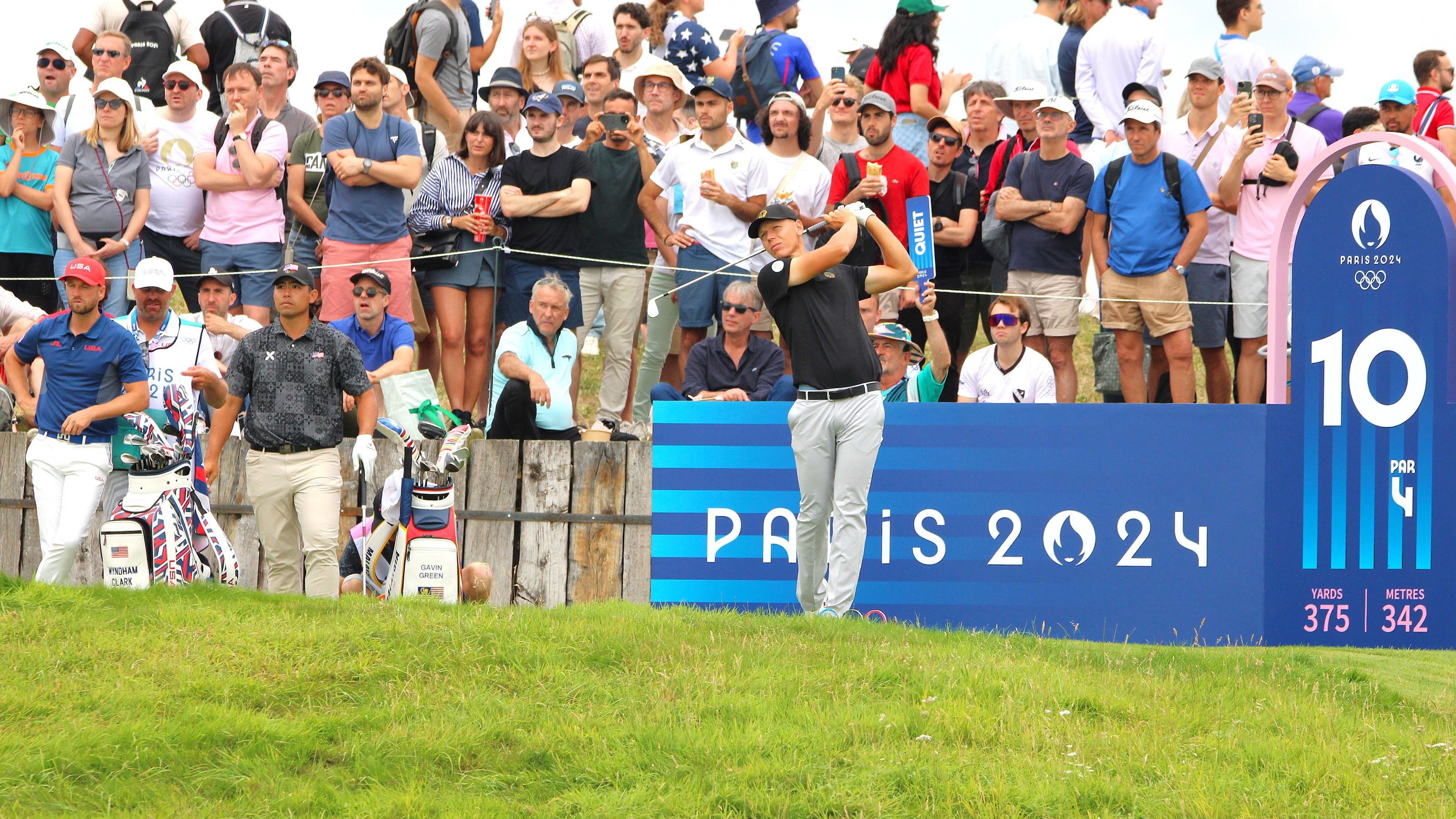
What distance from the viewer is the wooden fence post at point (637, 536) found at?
11.2 metres

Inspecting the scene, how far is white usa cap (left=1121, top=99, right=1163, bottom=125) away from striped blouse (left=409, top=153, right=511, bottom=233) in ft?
16.4

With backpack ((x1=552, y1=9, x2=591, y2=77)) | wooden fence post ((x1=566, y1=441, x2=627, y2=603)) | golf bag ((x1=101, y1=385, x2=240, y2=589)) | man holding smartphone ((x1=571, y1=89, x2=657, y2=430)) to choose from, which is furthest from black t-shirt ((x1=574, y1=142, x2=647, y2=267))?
golf bag ((x1=101, y1=385, x2=240, y2=589))

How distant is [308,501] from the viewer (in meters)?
9.94

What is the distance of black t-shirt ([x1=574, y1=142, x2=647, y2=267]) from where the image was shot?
1256cm

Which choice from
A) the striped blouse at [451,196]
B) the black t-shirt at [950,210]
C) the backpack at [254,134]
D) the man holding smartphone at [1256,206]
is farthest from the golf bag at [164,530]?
the man holding smartphone at [1256,206]

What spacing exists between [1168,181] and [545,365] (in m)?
5.02

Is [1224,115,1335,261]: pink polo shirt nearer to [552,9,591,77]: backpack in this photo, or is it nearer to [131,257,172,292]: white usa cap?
[552,9,591,77]: backpack

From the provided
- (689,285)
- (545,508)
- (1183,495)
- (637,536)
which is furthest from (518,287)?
(1183,495)

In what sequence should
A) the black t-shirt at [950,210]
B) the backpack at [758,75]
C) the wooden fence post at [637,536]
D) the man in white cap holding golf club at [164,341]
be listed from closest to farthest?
the man in white cap holding golf club at [164,341] → the wooden fence post at [637,536] → the black t-shirt at [950,210] → the backpack at [758,75]

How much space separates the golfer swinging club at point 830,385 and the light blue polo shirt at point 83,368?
170 inches

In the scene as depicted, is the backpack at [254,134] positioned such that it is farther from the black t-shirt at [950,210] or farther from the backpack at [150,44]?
the black t-shirt at [950,210]

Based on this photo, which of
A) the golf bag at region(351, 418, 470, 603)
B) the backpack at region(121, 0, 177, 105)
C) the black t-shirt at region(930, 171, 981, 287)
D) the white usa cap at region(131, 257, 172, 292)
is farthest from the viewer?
the backpack at region(121, 0, 177, 105)

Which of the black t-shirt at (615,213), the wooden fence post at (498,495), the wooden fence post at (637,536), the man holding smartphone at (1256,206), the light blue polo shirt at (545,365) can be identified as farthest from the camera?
the black t-shirt at (615,213)

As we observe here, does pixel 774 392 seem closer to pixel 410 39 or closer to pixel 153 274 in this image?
pixel 153 274
